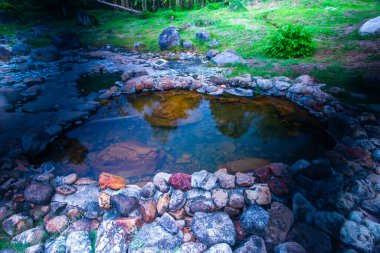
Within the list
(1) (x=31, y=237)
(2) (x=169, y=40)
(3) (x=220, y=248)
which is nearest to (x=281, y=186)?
(3) (x=220, y=248)

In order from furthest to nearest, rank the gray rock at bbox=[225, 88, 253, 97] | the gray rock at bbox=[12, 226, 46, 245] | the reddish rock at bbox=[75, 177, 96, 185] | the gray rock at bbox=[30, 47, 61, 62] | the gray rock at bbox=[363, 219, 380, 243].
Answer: the gray rock at bbox=[30, 47, 61, 62] → the gray rock at bbox=[225, 88, 253, 97] → the reddish rock at bbox=[75, 177, 96, 185] → the gray rock at bbox=[12, 226, 46, 245] → the gray rock at bbox=[363, 219, 380, 243]

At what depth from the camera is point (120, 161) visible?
5.27 metres

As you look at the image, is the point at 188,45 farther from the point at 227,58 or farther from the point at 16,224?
the point at 16,224

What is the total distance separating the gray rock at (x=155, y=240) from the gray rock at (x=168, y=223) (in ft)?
0.22

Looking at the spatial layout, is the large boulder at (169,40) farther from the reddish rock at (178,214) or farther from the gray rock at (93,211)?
the reddish rock at (178,214)

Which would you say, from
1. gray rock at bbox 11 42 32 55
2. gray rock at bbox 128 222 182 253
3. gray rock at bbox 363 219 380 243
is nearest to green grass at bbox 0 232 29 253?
gray rock at bbox 128 222 182 253

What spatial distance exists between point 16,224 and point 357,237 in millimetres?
4796

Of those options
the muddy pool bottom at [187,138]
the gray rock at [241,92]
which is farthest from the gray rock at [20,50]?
the gray rock at [241,92]

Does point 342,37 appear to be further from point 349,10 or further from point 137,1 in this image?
point 137,1

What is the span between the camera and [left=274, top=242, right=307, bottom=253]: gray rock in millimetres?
3061

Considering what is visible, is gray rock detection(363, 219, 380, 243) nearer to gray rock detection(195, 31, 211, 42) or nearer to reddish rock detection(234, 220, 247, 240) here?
reddish rock detection(234, 220, 247, 240)

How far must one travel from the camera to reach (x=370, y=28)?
10.6 meters

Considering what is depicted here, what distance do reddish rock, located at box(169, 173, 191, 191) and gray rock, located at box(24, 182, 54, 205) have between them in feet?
6.79

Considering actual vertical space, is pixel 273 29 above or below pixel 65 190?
above
